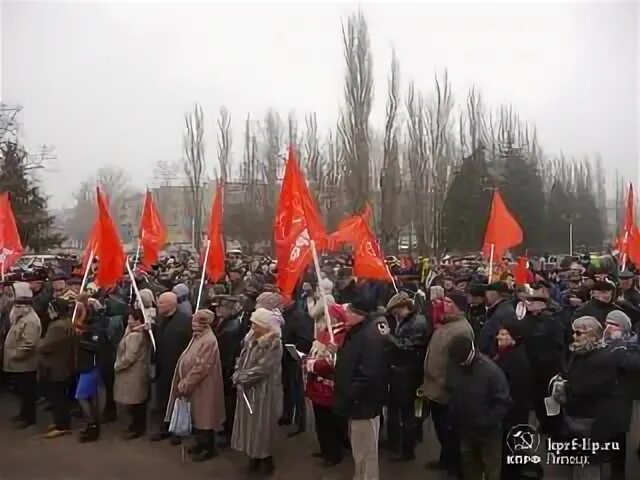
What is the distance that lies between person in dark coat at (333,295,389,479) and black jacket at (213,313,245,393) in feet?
5.40

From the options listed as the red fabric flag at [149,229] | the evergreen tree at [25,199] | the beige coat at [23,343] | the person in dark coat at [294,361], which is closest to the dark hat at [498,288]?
the person in dark coat at [294,361]

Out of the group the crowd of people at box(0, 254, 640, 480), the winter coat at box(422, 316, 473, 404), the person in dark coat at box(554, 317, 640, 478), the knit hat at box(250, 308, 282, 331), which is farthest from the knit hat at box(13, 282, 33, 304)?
the person in dark coat at box(554, 317, 640, 478)

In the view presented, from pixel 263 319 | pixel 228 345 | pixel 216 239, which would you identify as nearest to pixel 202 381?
pixel 228 345

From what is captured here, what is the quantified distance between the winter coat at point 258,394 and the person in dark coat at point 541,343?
7.37 ft

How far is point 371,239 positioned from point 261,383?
2539mm

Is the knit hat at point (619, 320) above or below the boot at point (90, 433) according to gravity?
above

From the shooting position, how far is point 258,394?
5.66 meters

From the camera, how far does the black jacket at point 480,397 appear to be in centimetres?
477

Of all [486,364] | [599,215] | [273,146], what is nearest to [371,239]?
[486,364]

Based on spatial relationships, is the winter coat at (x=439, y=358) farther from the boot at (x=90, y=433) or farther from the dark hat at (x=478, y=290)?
the boot at (x=90, y=433)

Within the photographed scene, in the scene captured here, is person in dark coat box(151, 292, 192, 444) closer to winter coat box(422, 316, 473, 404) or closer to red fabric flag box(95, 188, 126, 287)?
red fabric flag box(95, 188, 126, 287)

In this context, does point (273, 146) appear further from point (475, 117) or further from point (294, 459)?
point (294, 459)

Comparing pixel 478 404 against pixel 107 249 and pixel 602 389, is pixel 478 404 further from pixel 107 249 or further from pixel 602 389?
pixel 107 249

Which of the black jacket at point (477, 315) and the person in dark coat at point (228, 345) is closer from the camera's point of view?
the person in dark coat at point (228, 345)
